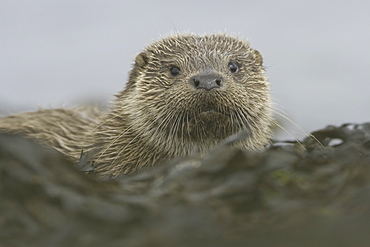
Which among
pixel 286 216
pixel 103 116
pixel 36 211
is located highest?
pixel 286 216

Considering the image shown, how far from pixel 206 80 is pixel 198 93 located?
13 cm

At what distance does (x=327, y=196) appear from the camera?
9.14ft

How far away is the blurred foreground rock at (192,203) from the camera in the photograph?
2592 millimetres

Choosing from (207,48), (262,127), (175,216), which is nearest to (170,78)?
(207,48)

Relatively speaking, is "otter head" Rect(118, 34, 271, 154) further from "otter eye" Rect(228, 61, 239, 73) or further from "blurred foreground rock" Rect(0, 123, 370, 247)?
"blurred foreground rock" Rect(0, 123, 370, 247)

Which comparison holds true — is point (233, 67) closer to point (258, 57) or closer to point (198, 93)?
point (258, 57)

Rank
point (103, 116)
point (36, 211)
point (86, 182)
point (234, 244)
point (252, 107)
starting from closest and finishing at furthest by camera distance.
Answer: point (234, 244) → point (36, 211) → point (86, 182) → point (252, 107) → point (103, 116)

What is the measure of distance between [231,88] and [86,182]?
6.48ft

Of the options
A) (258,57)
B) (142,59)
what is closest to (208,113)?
(142,59)

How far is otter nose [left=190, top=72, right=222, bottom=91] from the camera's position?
14.8 feet

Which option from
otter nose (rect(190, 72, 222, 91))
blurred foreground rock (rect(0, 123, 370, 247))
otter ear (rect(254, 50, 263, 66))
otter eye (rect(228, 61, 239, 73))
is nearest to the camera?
blurred foreground rock (rect(0, 123, 370, 247))

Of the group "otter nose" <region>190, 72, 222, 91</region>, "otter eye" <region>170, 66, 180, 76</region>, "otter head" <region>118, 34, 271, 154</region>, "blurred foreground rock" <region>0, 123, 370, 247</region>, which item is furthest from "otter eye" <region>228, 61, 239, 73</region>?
"blurred foreground rock" <region>0, 123, 370, 247</region>

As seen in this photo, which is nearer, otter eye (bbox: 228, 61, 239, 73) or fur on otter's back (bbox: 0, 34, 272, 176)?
fur on otter's back (bbox: 0, 34, 272, 176)

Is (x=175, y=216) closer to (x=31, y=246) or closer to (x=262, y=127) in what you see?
(x=31, y=246)
